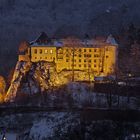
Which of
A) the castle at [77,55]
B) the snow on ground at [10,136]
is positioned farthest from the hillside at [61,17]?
the snow on ground at [10,136]

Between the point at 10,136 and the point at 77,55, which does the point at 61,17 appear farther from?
the point at 10,136

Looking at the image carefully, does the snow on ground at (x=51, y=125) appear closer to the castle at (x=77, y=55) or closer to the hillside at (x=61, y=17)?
the castle at (x=77, y=55)

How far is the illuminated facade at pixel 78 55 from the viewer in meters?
58.7

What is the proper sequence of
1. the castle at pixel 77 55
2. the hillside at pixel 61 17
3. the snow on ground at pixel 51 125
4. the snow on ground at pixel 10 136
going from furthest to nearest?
the hillside at pixel 61 17 → the castle at pixel 77 55 → the snow on ground at pixel 10 136 → the snow on ground at pixel 51 125

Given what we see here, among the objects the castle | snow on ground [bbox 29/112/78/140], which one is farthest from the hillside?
snow on ground [bbox 29/112/78/140]

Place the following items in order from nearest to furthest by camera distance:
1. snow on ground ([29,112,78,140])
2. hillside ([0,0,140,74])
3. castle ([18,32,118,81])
Result: snow on ground ([29,112,78,140]), castle ([18,32,118,81]), hillside ([0,0,140,74])

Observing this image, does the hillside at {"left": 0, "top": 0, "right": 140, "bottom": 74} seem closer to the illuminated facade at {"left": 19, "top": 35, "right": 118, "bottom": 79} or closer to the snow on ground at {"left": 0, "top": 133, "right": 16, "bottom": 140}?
the illuminated facade at {"left": 19, "top": 35, "right": 118, "bottom": 79}

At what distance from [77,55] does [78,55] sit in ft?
0.31

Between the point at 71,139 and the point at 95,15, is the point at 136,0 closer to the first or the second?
the point at 95,15

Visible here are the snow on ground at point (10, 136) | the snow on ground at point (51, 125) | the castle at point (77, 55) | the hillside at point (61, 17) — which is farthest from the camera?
the hillside at point (61, 17)

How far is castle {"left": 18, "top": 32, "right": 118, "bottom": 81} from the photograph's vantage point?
2309 inches

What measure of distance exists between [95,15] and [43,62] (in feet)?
97.3

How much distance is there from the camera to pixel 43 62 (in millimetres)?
58750

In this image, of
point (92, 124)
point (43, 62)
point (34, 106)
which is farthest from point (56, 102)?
point (92, 124)
